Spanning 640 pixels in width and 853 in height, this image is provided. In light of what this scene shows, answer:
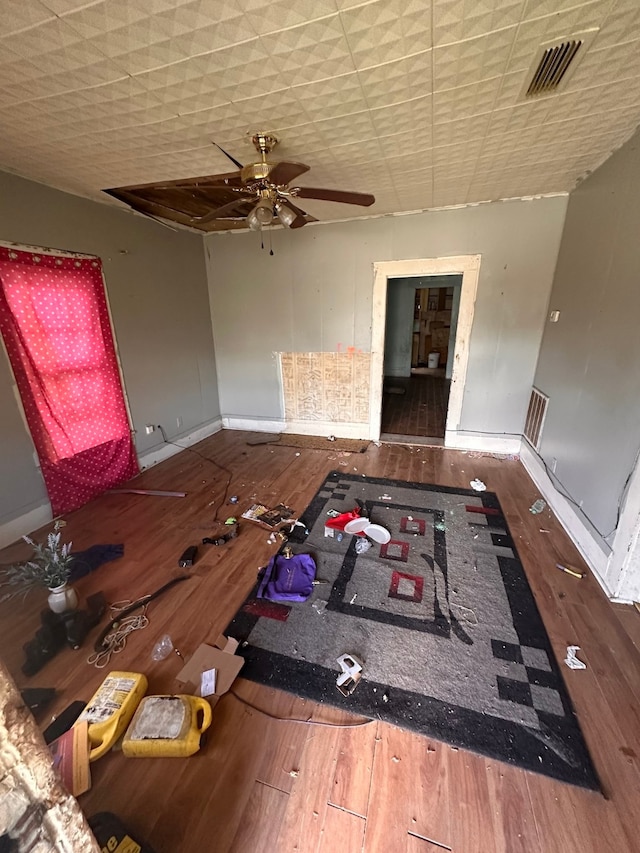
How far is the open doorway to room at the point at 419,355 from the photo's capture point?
511 cm

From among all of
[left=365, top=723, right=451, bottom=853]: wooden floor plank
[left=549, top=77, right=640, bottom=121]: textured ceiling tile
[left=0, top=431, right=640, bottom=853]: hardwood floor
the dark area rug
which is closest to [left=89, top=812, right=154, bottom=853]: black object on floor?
[left=0, top=431, right=640, bottom=853]: hardwood floor

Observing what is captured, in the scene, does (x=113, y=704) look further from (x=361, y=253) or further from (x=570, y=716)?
(x=361, y=253)

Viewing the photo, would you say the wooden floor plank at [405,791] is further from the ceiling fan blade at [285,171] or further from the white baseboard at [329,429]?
the white baseboard at [329,429]

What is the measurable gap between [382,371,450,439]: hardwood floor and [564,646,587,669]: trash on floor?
9.57 ft

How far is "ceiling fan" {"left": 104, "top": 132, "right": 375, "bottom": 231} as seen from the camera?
2.05 m

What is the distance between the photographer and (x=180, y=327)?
4.08 meters

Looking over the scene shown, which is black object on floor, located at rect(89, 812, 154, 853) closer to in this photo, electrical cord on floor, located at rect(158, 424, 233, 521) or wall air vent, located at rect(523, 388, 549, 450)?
electrical cord on floor, located at rect(158, 424, 233, 521)

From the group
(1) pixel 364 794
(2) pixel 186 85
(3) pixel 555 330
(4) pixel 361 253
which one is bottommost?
(1) pixel 364 794

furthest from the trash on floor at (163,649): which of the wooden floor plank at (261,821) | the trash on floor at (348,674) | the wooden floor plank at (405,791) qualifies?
the wooden floor plank at (405,791)

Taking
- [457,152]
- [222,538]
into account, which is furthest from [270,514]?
[457,152]

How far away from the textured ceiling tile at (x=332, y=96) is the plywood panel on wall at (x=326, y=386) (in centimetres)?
258

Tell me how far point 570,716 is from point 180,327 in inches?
181

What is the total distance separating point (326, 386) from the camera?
14.7ft

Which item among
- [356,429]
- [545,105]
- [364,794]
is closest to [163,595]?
[364,794]
